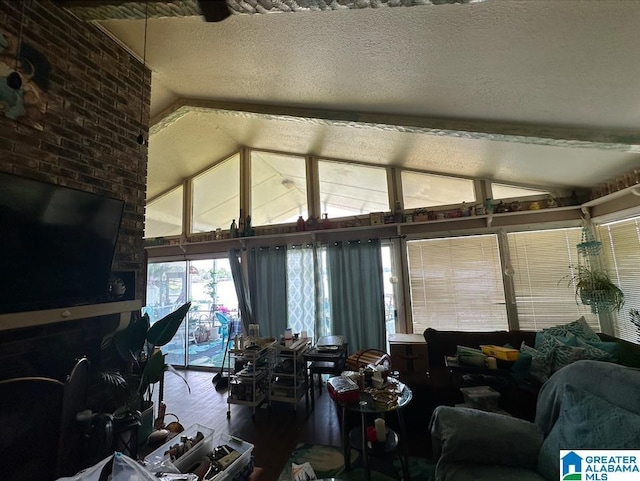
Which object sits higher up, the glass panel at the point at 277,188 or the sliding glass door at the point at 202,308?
the glass panel at the point at 277,188

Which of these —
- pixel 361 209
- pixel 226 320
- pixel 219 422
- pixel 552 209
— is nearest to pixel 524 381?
pixel 552 209

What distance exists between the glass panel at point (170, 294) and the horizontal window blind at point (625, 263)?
6141mm

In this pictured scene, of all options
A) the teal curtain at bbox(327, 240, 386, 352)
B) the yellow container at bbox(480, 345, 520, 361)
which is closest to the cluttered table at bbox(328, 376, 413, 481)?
the yellow container at bbox(480, 345, 520, 361)

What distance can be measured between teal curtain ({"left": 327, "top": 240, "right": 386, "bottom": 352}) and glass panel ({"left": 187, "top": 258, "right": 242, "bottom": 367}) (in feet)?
6.63

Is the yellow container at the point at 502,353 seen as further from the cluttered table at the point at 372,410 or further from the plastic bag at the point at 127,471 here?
the plastic bag at the point at 127,471

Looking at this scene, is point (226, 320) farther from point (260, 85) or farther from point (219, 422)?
point (260, 85)

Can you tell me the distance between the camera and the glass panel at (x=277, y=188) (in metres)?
4.41

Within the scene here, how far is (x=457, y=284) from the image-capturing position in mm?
3588

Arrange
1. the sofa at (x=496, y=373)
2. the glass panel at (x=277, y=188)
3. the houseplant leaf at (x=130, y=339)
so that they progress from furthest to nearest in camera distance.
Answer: the glass panel at (x=277, y=188) < the sofa at (x=496, y=373) < the houseplant leaf at (x=130, y=339)

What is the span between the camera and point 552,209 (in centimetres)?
324

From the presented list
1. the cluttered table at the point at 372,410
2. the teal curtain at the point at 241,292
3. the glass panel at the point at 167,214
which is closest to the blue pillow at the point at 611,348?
the cluttered table at the point at 372,410

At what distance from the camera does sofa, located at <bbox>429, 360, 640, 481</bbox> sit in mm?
1309

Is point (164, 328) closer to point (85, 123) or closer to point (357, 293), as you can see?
point (85, 123)

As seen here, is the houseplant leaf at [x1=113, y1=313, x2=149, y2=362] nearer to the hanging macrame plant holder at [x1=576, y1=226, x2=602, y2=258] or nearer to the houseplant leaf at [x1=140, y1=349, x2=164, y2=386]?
the houseplant leaf at [x1=140, y1=349, x2=164, y2=386]
